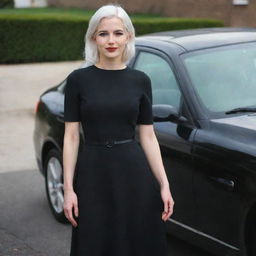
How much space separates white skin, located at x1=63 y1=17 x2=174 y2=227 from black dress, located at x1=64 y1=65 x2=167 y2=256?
1.3 inches

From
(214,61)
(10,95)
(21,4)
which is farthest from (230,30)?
(21,4)

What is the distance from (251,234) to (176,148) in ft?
2.62

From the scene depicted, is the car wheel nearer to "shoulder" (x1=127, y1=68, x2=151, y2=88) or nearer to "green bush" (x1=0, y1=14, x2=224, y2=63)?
"shoulder" (x1=127, y1=68, x2=151, y2=88)

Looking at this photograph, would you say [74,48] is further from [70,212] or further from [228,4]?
[70,212]

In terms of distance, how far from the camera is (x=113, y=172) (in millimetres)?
3453

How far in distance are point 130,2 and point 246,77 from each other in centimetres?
3012

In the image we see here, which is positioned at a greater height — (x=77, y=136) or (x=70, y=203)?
(x=77, y=136)

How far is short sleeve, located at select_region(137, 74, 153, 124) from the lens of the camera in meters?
3.49

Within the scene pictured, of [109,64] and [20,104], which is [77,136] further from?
[20,104]

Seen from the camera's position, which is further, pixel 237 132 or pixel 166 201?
pixel 237 132

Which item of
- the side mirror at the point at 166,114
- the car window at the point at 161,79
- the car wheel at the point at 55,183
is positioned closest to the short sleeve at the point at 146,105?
the side mirror at the point at 166,114

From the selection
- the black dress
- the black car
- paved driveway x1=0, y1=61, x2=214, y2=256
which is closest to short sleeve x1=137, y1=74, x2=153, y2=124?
the black dress

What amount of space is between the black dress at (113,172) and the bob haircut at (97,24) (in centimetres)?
6

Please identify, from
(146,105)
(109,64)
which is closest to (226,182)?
(146,105)
